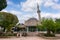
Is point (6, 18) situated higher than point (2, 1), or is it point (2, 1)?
point (2, 1)

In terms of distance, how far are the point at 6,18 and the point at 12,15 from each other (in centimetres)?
274

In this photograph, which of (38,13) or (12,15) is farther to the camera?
(38,13)

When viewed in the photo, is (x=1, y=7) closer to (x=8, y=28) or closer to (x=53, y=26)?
(x=8, y=28)

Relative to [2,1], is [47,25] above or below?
below

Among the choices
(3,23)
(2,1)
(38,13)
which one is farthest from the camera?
(38,13)

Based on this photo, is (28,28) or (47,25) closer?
(47,25)

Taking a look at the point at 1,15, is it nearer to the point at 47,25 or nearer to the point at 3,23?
the point at 3,23

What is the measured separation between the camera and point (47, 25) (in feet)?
125

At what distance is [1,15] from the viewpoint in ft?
154

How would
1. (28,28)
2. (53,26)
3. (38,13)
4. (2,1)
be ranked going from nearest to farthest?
(53,26), (2,1), (28,28), (38,13)

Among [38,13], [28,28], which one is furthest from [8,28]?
[38,13]

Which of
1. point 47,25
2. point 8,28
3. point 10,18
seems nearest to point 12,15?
point 10,18

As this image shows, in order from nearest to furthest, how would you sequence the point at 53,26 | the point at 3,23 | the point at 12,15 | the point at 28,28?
the point at 53,26 < the point at 3,23 < the point at 12,15 < the point at 28,28

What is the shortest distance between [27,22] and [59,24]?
2660cm
